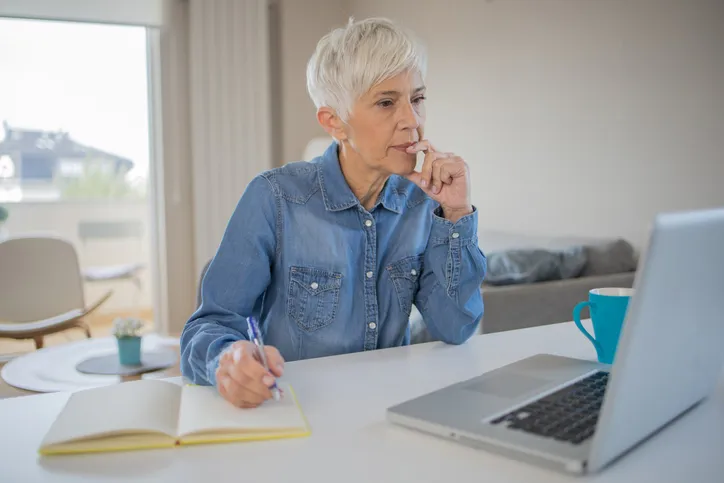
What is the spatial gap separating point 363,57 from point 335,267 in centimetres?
39

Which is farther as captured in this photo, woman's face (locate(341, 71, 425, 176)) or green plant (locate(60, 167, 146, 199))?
green plant (locate(60, 167, 146, 199))

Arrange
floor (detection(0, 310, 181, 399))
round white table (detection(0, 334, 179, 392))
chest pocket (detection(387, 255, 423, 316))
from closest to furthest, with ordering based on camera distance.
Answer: chest pocket (detection(387, 255, 423, 316)) → round white table (detection(0, 334, 179, 392)) → floor (detection(0, 310, 181, 399))

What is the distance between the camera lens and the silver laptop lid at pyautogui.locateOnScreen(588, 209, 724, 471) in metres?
0.58

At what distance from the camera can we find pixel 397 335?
134 centimetres

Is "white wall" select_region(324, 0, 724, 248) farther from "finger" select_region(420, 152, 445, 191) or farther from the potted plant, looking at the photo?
the potted plant

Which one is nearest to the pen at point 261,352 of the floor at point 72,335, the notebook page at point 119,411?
the notebook page at point 119,411

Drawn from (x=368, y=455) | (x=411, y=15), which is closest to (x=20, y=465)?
(x=368, y=455)

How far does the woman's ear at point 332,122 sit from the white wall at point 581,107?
186cm

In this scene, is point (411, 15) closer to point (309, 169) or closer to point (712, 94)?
point (712, 94)

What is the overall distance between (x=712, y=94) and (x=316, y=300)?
2059 mm

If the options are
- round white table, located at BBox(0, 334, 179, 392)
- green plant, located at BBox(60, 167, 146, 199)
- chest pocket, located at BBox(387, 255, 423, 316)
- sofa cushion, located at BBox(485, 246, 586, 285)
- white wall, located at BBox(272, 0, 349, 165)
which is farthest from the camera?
green plant, located at BBox(60, 167, 146, 199)

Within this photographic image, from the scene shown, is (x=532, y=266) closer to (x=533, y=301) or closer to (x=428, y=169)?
(x=533, y=301)

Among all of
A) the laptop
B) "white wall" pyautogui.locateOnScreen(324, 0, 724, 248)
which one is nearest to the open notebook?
the laptop

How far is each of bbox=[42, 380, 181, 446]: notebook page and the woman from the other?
1.09ft
